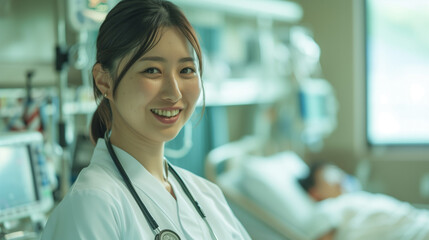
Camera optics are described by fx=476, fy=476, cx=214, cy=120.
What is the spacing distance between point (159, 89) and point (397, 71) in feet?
12.2

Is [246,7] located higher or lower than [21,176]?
higher

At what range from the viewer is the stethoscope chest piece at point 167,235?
0.98m

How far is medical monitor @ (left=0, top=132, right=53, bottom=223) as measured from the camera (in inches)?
56.7

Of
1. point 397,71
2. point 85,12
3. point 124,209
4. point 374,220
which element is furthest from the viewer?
point 397,71

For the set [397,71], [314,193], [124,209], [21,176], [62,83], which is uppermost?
[62,83]

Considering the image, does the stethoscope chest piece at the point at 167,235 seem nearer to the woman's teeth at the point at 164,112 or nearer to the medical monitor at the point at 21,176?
the woman's teeth at the point at 164,112

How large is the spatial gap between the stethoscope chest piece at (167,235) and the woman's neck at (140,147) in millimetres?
184

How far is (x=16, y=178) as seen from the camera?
4.86 ft

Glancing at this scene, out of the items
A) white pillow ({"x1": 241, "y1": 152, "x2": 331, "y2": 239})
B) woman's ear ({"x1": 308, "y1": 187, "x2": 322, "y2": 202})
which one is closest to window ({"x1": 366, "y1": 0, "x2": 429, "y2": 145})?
woman's ear ({"x1": 308, "y1": 187, "x2": 322, "y2": 202})

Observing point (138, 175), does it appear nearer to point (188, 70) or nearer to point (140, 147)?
point (140, 147)

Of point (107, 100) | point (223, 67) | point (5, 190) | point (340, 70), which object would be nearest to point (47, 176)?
point (5, 190)

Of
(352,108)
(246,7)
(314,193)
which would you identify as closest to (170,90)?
(246,7)

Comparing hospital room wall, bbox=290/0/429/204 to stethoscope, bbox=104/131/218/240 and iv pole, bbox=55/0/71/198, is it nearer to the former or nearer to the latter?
iv pole, bbox=55/0/71/198

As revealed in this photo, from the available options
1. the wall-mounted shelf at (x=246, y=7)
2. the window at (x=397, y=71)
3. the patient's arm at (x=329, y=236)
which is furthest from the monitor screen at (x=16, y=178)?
the window at (x=397, y=71)
